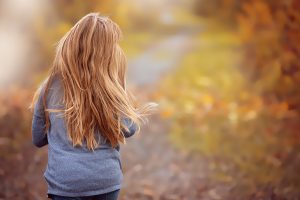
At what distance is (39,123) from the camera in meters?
2.73

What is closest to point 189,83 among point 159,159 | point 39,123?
point 159,159

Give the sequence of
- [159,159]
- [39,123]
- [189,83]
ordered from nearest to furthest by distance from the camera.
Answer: [39,123] → [159,159] → [189,83]

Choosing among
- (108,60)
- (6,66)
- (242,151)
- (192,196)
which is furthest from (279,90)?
(108,60)

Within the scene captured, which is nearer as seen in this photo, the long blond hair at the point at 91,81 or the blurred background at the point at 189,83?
the long blond hair at the point at 91,81

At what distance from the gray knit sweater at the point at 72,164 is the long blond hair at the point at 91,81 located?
35 millimetres

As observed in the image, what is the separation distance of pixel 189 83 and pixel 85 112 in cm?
316

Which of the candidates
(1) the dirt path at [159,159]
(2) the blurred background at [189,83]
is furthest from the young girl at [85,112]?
(2) the blurred background at [189,83]

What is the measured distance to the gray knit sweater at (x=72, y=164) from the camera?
2.61m

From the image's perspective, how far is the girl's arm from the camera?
2682mm

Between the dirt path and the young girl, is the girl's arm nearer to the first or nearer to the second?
the young girl

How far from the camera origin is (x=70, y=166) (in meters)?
2.59

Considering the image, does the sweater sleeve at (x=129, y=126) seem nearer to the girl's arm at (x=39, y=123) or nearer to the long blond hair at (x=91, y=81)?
the long blond hair at (x=91, y=81)

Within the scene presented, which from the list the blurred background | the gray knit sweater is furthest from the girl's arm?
the blurred background

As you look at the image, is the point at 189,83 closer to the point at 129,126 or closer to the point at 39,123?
the point at 129,126
